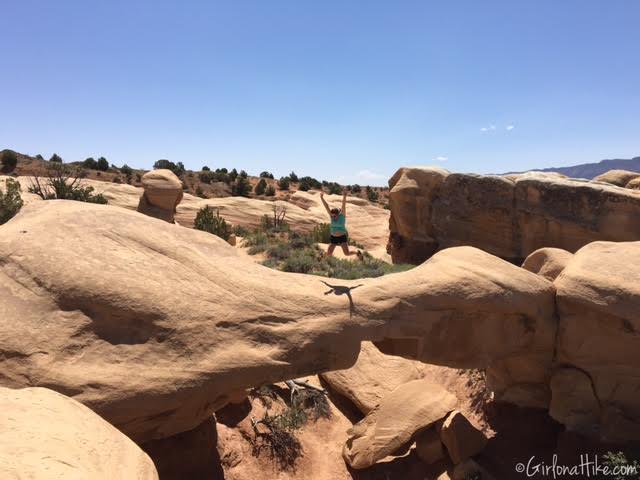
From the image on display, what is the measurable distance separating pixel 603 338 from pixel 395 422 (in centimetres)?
261

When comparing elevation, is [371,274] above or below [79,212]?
below

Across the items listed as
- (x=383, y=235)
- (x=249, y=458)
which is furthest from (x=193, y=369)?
(x=383, y=235)

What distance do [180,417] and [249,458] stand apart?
2237mm

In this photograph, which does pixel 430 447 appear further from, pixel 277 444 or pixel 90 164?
pixel 90 164

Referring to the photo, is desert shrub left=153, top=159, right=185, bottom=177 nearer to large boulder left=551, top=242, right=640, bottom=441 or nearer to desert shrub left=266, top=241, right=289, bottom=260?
desert shrub left=266, top=241, right=289, bottom=260

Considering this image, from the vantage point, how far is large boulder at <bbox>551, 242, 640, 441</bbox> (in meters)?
4.70

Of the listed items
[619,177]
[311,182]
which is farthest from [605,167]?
[619,177]

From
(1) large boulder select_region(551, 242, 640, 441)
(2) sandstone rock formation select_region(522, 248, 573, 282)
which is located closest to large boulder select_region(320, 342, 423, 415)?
(1) large boulder select_region(551, 242, 640, 441)

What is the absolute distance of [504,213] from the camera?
476 inches

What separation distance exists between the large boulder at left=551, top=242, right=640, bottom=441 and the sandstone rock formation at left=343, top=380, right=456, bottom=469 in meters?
1.43

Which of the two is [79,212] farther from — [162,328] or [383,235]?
[383,235]

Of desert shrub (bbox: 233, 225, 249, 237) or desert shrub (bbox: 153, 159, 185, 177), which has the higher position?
desert shrub (bbox: 153, 159, 185, 177)

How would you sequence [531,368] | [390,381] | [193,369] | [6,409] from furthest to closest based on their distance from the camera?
[390,381]
[531,368]
[193,369]
[6,409]

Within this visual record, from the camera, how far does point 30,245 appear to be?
3703 mm
